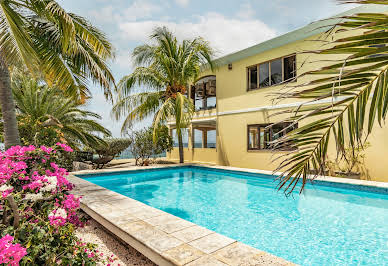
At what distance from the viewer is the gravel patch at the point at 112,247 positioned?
328 cm

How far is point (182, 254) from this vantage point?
272 centimetres

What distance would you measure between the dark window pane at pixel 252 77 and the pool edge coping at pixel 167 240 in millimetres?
9638

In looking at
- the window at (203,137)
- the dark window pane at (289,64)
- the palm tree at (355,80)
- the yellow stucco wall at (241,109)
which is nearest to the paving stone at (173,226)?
the palm tree at (355,80)

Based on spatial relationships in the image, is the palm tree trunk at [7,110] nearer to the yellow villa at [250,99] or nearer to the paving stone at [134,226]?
the paving stone at [134,226]

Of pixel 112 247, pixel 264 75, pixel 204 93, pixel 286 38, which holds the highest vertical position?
pixel 286 38

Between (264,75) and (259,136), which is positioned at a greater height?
(264,75)

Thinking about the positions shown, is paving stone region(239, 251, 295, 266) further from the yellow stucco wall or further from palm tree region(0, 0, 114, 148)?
the yellow stucco wall

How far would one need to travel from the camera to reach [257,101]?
1173 cm

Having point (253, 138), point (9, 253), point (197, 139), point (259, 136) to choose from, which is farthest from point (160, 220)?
point (197, 139)

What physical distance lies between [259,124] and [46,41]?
31.5 feet

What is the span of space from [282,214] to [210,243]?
11.8 feet

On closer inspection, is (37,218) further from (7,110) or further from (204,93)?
(204,93)

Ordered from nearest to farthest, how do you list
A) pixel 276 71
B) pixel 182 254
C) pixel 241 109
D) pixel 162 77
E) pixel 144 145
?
pixel 182 254
pixel 276 71
pixel 241 109
pixel 162 77
pixel 144 145

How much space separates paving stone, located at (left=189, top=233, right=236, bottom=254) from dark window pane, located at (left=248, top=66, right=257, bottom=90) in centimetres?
1032
